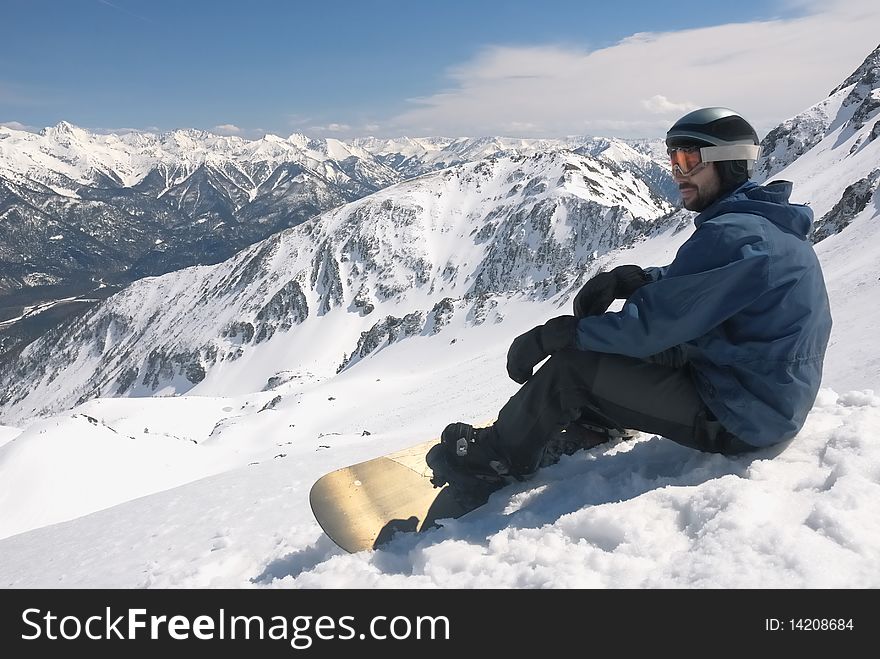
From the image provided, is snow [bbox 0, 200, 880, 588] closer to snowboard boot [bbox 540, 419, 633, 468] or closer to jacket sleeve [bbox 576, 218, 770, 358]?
snowboard boot [bbox 540, 419, 633, 468]

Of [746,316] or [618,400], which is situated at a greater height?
[746,316]

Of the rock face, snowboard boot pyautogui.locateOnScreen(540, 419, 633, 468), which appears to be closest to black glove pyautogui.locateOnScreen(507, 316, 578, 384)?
snowboard boot pyautogui.locateOnScreen(540, 419, 633, 468)

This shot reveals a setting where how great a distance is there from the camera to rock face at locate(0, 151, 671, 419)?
153 metres

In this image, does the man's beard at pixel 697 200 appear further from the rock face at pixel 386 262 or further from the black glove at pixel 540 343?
the rock face at pixel 386 262

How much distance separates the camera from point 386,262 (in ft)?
579

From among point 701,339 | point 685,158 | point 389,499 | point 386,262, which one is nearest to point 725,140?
point 685,158

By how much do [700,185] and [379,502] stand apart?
4.26 meters

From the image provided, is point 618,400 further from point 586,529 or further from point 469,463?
point 469,463

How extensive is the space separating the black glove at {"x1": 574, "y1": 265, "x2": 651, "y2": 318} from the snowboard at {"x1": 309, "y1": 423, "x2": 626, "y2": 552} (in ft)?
5.10

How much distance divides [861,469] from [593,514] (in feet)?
6.45

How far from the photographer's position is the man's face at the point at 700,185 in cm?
436

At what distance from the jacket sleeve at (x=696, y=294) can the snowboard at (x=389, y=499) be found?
74.1 inches

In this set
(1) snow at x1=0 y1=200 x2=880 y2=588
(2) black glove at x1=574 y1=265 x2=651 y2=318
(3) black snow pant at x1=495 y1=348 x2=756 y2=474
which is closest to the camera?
(1) snow at x1=0 y1=200 x2=880 y2=588

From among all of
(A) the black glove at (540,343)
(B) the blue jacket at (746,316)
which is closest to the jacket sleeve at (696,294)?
(B) the blue jacket at (746,316)
